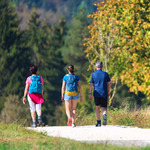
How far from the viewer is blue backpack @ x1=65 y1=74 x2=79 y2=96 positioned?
9391 mm

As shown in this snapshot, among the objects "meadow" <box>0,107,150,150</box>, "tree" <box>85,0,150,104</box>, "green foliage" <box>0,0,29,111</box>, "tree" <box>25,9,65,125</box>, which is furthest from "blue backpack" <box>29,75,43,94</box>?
"tree" <box>25,9,65,125</box>

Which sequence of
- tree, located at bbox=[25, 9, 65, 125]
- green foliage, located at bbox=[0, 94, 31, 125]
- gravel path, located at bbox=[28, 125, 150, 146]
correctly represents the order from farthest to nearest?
tree, located at bbox=[25, 9, 65, 125] → green foliage, located at bbox=[0, 94, 31, 125] → gravel path, located at bbox=[28, 125, 150, 146]

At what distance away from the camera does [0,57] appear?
53562mm

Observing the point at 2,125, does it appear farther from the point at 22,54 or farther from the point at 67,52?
the point at 67,52

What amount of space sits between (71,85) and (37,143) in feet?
8.85

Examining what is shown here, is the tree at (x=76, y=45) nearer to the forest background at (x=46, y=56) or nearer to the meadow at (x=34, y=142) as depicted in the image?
the forest background at (x=46, y=56)

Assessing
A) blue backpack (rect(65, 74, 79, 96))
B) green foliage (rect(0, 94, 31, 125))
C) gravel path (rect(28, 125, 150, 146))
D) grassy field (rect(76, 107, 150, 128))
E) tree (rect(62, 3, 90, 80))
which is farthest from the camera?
tree (rect(62, 3, 90, 80))

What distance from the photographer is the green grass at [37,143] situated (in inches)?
257

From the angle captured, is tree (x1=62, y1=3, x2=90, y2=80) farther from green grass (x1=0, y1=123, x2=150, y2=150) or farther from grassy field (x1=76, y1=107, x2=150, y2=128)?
green grass (x1=0, y1=123, x2=150, y2=150)

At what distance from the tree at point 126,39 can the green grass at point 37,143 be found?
8997mm

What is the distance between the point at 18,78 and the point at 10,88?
242 cm

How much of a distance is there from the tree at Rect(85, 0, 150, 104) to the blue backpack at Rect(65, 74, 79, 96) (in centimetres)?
713

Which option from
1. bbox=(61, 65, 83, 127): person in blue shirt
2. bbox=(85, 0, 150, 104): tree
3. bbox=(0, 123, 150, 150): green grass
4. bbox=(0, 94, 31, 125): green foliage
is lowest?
bbox=(0, 94, 31, 125): green foliage

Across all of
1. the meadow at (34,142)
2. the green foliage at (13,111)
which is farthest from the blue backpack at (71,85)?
the green foliage at (13,111)
